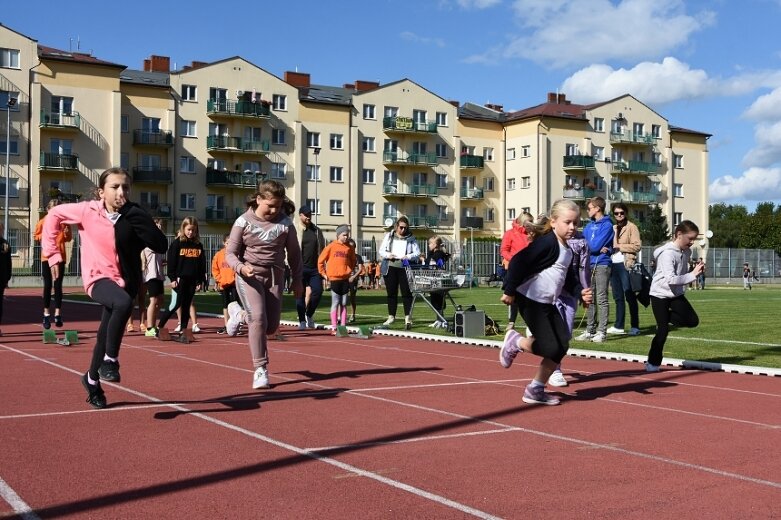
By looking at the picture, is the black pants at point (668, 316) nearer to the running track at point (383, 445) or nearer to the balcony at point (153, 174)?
the running track at point (383, 445)

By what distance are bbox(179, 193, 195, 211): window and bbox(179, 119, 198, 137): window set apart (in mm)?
4760

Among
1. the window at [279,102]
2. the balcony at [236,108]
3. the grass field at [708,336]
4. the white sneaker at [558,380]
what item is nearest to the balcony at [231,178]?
the balcony at [236,108]

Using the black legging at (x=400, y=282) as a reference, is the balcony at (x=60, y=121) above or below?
above

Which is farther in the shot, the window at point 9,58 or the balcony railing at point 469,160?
the balcony railing at point 469,160

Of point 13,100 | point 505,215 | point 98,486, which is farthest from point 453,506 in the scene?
point 505,215

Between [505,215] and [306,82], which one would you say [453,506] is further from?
[505,215]

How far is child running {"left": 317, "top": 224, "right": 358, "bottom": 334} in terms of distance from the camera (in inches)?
660

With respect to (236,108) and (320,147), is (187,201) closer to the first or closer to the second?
(236,108)

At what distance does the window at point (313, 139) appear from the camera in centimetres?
7738

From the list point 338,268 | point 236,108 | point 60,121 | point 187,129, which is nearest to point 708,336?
point 338,268

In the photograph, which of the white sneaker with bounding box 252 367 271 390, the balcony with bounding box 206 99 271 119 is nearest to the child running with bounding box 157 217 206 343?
the white sneaker with bounding box 252 367 271 390

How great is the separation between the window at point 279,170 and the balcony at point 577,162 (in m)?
27.7

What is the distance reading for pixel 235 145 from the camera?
243 ft

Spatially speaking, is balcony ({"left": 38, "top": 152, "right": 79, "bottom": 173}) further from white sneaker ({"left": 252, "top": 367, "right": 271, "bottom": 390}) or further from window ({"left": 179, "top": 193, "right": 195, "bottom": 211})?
white sneaker ({"left": 252, "top": 367, "right": 271, "bottom": 390})
